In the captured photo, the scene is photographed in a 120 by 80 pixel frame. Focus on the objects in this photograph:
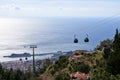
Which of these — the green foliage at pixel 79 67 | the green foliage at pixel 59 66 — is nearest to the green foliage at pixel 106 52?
the green foliage at pixel 79 67

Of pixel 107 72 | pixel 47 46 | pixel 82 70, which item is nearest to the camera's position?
pixel 107 72

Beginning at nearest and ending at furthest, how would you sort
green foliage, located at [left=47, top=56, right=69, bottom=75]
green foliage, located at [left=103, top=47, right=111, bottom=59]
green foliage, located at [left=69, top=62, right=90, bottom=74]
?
green foliage, located at [left=103, top=47, right=111, bottom=59], green foliage, located at [left=69, top=62, right=90, bottom=74], green foliage, located at [left=47, top=56, right=69, bottom=75]

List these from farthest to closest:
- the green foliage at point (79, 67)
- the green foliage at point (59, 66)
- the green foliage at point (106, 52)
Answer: the green foliage at point (59, 66), the green foliage at point (79, 67), the green foliage at point (106, 52)

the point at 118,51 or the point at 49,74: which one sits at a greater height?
the point at 118,51

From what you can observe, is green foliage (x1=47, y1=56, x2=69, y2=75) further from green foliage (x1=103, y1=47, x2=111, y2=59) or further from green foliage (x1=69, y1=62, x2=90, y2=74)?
green foliage (x1=103, y1=47, x2=111, y2=59)

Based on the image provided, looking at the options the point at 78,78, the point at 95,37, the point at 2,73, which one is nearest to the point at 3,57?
the point at 95,37

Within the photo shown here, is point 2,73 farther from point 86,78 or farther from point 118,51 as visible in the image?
point 118,51

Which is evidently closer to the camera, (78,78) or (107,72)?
(107,72)

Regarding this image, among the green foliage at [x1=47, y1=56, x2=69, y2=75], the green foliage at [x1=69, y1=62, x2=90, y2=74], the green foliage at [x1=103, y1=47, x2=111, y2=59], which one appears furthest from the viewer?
the green foliage at [x1=47, y1=56, x2=69, y2=75]

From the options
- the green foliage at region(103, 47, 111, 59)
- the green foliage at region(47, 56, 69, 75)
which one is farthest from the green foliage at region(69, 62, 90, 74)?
the green foliage at region(47, 56, 69, 75)

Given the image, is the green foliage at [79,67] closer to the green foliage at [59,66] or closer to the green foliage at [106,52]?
the green foliage at [106,52]

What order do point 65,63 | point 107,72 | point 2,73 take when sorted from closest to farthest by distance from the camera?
1. point 107,72
2. point 65,63
3. point 2,73
